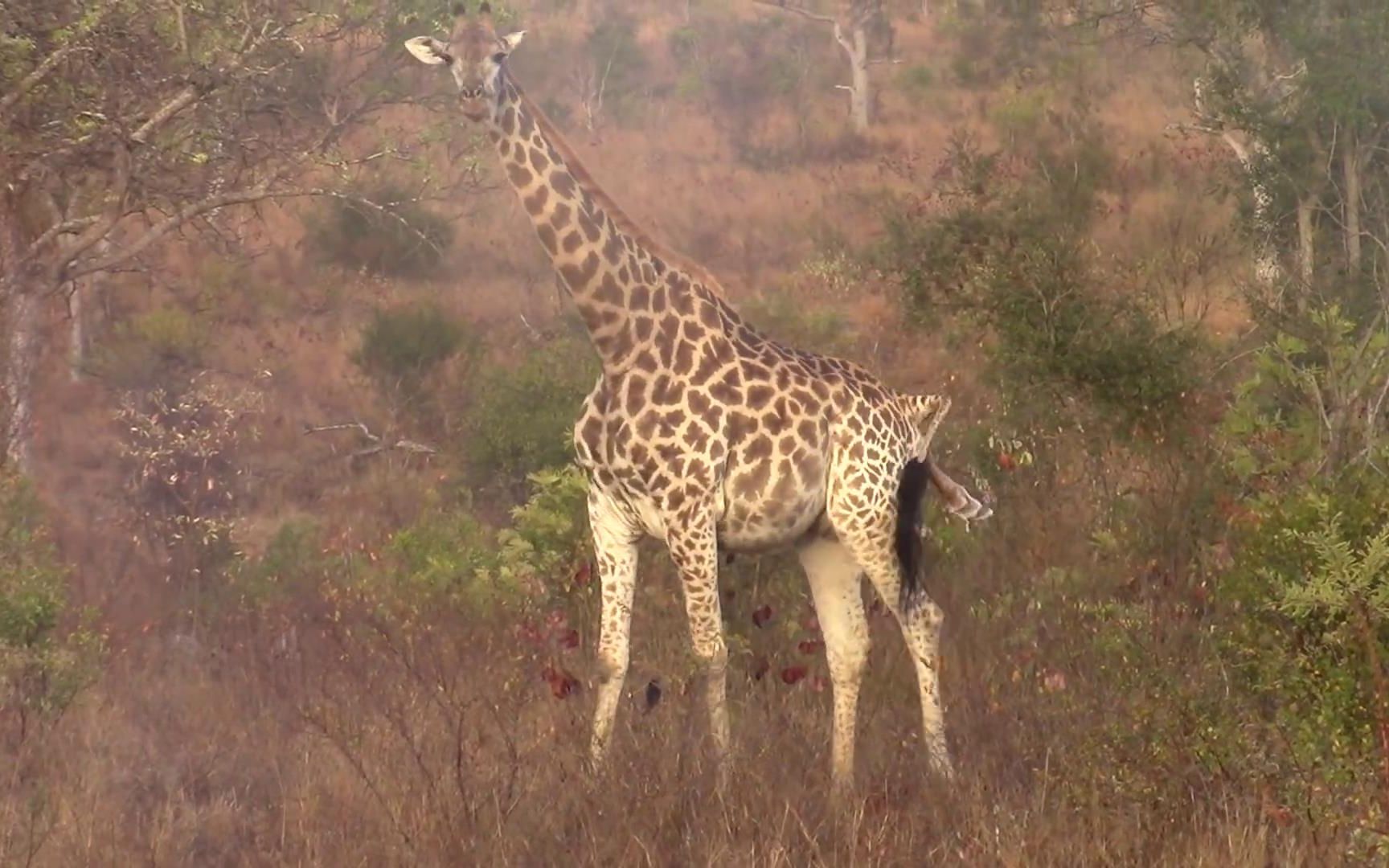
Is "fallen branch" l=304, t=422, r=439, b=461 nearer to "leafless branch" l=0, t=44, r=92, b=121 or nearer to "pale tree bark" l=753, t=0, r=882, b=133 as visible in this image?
"leafless branch" l=0, t=44, r=92, b=121

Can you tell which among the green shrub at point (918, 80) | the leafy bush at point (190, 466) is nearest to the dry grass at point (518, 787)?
the leafy bush at point (190, 466)

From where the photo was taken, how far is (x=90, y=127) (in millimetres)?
8789

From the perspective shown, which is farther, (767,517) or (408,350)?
(408,350)

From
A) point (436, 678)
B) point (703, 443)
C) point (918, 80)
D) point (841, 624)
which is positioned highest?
point (703, 443)

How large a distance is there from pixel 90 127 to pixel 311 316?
8.69 metres

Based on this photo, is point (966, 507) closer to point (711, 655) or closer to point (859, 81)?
point (711, 655)

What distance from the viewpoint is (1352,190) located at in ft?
41.0

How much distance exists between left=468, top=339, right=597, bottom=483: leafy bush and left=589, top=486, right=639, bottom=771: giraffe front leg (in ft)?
16.8

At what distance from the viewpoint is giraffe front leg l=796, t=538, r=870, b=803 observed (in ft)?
16.9

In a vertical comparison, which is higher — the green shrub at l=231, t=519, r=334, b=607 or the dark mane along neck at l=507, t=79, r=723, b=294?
the dark mane along neck at l=507, t=79, r=723, b=294

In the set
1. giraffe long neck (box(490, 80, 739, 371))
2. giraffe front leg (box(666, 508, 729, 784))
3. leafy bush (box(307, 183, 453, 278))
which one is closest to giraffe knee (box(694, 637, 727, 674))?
giraffe front leg (box(666, 508, 729, 784))

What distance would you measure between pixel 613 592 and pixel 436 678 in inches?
30.2

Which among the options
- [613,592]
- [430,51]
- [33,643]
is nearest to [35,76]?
[33,643]

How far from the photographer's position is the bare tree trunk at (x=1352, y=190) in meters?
12.0
